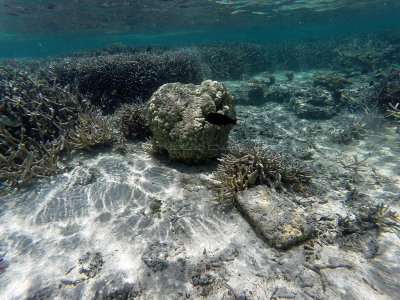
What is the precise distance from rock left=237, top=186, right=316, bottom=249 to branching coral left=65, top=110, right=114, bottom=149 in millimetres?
4210

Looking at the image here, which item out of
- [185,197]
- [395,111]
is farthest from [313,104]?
[185,197]

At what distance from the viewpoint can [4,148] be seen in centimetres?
480

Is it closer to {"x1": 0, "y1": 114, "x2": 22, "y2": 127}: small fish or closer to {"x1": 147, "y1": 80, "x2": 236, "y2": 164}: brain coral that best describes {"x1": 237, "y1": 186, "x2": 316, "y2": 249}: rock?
{"x1": 147, "y1": 80, "x2": 236, "y2": 164}: brain coral

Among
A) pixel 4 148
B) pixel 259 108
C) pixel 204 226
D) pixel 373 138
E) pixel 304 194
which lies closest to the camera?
pixel 204 226

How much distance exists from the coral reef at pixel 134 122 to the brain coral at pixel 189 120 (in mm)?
1287

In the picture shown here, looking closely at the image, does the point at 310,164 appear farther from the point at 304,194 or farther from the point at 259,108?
the point at 259,108

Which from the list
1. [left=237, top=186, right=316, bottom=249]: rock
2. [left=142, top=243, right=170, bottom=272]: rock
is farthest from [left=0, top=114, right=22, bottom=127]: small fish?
[left=237, top=186, right=316, bottom=249]: rock

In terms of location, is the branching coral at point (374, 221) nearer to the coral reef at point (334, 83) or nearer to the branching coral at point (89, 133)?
the branching coral at point (89, 133)

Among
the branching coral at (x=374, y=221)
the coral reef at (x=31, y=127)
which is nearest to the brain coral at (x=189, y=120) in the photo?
the coral reef at (x=31, y=127)

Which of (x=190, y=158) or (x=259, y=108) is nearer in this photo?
(x=190, y=158)

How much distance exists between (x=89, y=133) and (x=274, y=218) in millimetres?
5422

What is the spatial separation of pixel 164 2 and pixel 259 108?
64.6 feet

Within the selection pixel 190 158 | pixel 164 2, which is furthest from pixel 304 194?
pixel 164 2

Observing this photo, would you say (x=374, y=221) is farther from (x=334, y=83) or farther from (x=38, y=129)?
(x=334, y=83)
